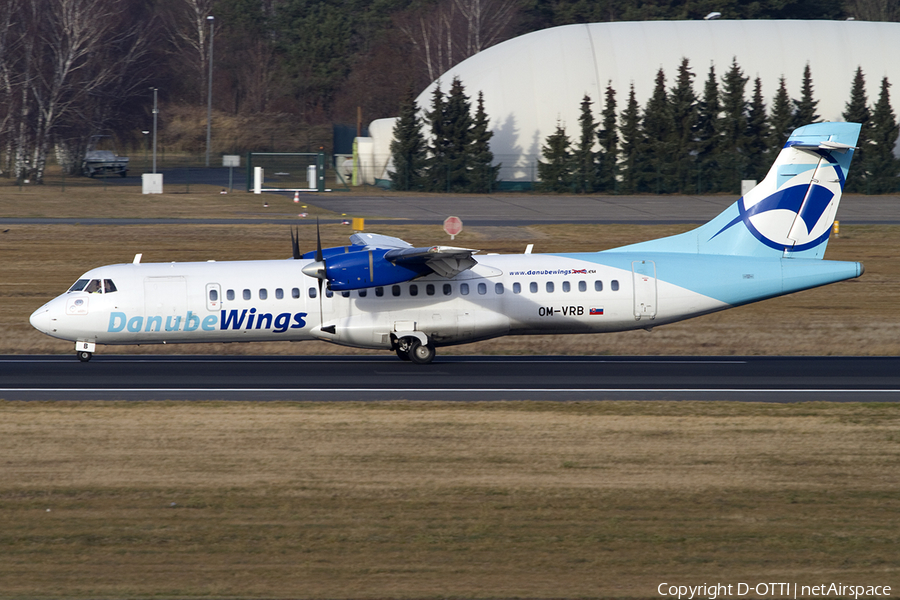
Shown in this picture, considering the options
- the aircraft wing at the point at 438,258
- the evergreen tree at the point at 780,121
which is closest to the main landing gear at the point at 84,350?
the aircraft wing at the point at 438,258

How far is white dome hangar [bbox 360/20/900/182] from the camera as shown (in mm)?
72062

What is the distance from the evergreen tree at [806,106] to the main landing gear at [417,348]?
176 feet

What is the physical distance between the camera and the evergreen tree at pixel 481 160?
227ft

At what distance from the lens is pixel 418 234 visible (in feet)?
154

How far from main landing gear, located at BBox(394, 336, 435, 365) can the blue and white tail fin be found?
7.95m

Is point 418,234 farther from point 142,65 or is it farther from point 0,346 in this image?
point 142,65

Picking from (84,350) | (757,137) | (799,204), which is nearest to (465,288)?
(799,204)

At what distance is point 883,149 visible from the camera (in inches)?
2699

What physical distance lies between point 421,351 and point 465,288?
190 centimetres

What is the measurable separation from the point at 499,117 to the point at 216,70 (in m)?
47.6

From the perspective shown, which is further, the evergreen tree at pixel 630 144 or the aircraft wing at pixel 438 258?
the evergreen tree at pixel 630 144

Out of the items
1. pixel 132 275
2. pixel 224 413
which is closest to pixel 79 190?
pixel 132 275

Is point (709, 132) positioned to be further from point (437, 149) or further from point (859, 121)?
point (437, 149)

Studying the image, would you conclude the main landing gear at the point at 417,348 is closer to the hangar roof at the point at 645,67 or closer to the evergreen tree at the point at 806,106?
the hangar roof at the point at 645,67
